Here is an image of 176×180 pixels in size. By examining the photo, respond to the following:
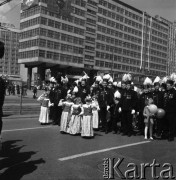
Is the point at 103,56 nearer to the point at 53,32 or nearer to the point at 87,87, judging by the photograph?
the point at 53,32

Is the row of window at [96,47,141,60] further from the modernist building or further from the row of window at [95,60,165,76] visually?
the row of window at [95,60,165,76]

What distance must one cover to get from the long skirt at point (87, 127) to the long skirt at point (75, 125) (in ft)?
1.13

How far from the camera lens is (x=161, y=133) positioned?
10.9 m

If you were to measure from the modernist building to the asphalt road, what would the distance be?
52401 mm

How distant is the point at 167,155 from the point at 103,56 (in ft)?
245

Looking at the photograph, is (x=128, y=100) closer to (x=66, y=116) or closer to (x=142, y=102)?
(x=142, y=102)

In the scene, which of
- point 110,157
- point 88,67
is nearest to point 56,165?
point 110,157

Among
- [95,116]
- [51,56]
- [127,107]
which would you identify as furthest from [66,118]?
[51,56]

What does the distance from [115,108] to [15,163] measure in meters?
5.90

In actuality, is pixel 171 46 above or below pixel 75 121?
above

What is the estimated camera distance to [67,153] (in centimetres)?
726

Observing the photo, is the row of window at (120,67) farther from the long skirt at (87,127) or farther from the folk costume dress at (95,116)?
the long skirt at (87,127)

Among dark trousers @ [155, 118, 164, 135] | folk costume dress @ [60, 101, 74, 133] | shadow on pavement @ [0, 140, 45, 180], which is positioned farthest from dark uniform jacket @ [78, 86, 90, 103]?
shadow on pavement @ [0, 140, 45, 180]

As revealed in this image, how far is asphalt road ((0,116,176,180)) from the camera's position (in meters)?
5.69
